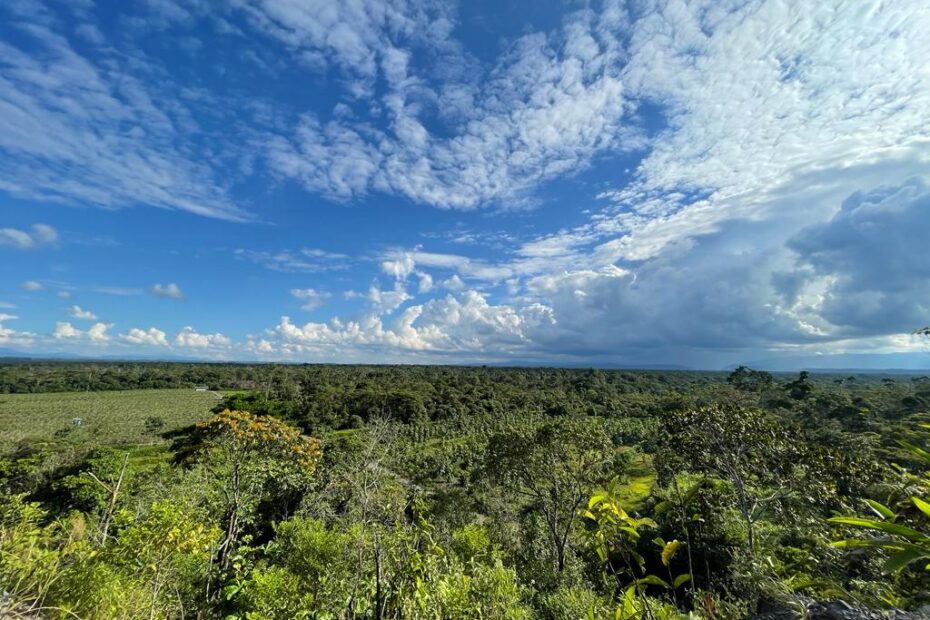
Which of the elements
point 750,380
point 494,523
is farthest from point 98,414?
point 750,380

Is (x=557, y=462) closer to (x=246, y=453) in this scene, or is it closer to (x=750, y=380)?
(x=246, y=453)

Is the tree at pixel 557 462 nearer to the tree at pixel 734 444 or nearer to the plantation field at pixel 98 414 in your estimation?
the tree at pixel 734 444

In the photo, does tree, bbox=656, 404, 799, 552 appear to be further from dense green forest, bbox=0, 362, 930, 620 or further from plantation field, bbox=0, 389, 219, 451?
plantation field, bbox=0, 389, 219, 451

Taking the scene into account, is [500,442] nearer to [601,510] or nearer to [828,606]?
[828,606]

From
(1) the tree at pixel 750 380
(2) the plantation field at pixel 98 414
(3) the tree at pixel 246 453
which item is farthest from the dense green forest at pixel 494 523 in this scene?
(1) the tree at pixel 750 380

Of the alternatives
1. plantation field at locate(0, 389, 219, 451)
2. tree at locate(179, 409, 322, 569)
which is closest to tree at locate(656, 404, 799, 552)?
tree at locate(179, 409, 322, 569)
